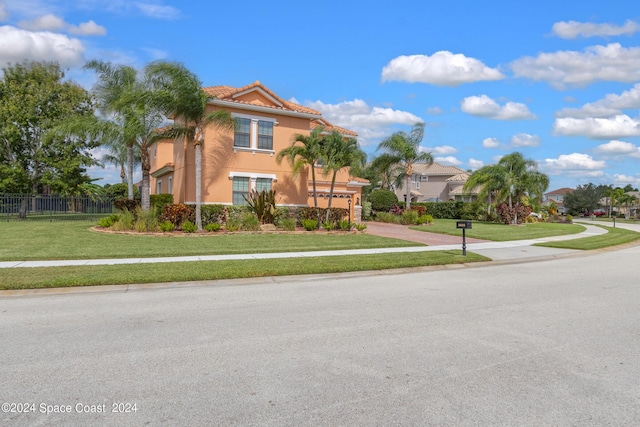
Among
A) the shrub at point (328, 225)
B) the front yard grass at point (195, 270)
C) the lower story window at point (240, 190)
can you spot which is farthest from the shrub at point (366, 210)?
the front yard grass at point (195, 270)

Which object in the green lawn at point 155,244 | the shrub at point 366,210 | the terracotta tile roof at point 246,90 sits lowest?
the green lawn at point 155,244

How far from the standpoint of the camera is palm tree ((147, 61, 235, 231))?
1956 cm

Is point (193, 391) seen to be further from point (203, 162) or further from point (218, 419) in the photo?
point (203, 162)

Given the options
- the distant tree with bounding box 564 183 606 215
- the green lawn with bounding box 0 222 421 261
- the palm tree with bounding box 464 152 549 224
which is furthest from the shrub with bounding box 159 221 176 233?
the distant tree with bounding box 564 183 606 215

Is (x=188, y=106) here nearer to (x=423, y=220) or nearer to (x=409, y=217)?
(x=409, y=217)

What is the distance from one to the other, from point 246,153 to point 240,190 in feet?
6.36

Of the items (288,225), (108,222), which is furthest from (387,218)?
(108,222)

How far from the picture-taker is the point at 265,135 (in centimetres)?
2383

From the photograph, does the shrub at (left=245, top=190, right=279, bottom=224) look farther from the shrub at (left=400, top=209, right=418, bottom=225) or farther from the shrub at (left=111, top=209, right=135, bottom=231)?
the shrub at (left=400, top=209, right=418, bottom=225)

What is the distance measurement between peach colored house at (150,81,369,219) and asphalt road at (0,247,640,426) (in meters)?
14.5

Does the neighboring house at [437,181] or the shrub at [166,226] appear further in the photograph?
the neighboring house at [437,181]

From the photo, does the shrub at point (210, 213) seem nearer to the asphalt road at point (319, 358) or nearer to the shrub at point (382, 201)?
the asphalt road at point (319, 358)

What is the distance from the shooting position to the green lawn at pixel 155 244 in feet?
42.3

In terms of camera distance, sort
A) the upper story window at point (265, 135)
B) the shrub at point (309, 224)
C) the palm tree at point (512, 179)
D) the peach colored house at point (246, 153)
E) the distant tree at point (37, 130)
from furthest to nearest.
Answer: the palm tree at point (512, 179)
the distant tree at point (37, 130)
the upper story window at point (265, 135)
the peach colored house at point (246, 153)
the shrub at point (309, 224)
